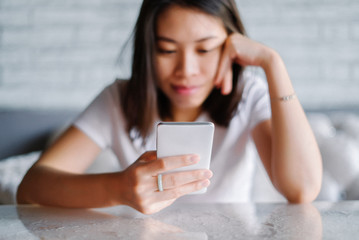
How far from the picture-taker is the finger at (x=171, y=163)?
587 millimetres

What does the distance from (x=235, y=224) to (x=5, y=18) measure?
1.82 meters

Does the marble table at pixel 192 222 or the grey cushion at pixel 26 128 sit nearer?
the marble table at pixel 192 222

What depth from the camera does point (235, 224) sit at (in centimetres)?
55

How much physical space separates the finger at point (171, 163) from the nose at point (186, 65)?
359 mm

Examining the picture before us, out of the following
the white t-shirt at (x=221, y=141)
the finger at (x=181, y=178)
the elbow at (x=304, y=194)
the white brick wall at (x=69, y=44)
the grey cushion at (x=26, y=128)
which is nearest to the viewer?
the finger at (x=181, y=178)

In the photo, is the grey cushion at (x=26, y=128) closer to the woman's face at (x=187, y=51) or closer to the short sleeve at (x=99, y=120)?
the short sleeve at (x=99, y=120)

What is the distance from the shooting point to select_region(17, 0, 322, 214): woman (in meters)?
0.68

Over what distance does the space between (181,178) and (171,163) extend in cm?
4

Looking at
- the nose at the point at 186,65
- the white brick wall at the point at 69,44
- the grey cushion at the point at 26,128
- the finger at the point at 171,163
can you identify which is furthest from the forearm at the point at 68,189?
the white brick wall at the point at 69,44

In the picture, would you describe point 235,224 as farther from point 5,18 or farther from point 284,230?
point 5,18

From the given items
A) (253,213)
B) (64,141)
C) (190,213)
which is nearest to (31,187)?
(64,141)

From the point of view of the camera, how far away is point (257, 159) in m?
1.33

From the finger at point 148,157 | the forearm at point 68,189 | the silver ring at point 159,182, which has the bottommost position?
the forearm at point 68,189

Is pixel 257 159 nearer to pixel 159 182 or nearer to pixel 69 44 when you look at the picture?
pixel 159 182
